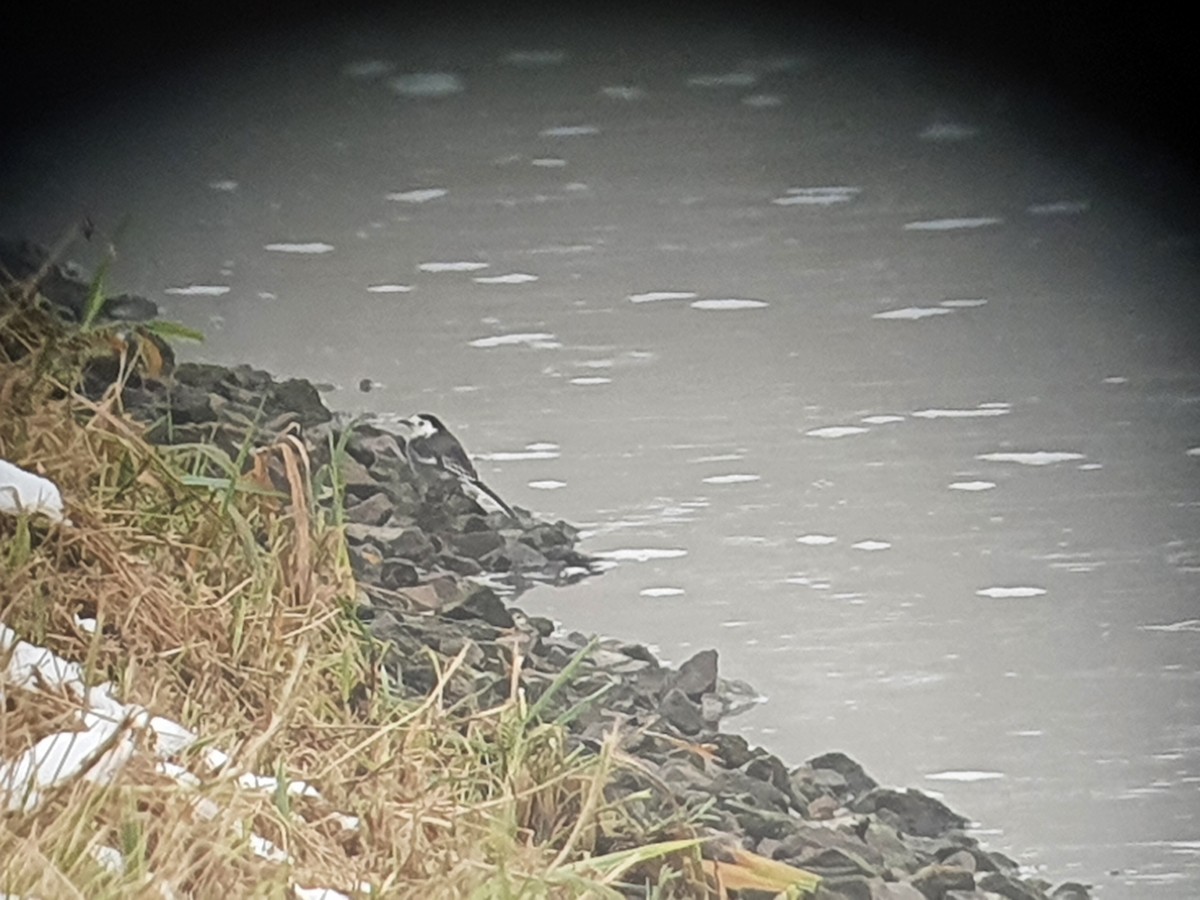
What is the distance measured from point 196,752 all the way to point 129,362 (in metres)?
0.46

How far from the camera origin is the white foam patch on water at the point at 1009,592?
1452 mm

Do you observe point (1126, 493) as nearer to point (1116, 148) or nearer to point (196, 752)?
point (1116, 148)

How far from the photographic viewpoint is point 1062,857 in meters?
1.42

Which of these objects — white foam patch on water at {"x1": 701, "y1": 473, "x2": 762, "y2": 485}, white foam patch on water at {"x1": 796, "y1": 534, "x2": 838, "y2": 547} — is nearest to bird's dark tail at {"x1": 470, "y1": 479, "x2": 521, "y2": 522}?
white foam patch on water at {"x1": 701, "y1": 473, "x2": 762, "y2": 485}

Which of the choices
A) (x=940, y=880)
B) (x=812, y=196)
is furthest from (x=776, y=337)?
(x=940, y=880)

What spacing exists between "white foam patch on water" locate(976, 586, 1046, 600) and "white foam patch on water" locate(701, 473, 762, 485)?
293 mm

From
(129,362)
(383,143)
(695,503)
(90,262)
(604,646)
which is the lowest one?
(604,646)

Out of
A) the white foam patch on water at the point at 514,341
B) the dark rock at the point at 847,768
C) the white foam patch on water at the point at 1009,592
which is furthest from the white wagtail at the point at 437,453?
the white foam patch on water at the point at 1009,592

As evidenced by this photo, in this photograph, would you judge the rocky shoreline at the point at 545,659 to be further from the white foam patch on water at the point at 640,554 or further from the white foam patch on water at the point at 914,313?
the white foam patch on water at the point at 914,313

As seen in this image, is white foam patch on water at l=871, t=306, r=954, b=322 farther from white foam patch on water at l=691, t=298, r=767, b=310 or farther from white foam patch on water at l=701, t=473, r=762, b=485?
white foam patch on water at l=701, t=473, r=762, b=485

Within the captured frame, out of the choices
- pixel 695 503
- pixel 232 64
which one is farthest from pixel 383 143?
pixel 695 503

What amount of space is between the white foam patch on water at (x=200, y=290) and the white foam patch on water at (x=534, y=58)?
43 cm

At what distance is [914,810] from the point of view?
4.66ft

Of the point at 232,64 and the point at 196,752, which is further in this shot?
the point at 232,64
